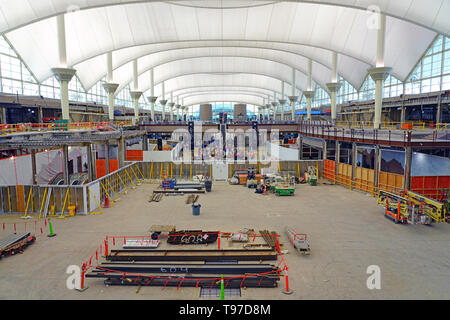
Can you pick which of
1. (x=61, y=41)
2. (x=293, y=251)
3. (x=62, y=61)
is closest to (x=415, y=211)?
(x=293, y=251)

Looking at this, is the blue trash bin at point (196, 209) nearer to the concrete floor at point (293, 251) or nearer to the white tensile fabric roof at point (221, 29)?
the concrete floor at point (293, 251)

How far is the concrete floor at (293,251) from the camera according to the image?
9.82 m

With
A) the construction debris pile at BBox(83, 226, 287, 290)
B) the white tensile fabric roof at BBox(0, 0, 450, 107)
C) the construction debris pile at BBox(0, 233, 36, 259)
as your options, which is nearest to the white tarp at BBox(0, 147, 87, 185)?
the construction debris pile at BBox(0, 233, 36, 259)

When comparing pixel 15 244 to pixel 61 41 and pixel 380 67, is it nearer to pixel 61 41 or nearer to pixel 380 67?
pixel 61 41

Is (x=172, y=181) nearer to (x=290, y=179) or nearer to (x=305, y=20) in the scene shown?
(x=290, y=179)

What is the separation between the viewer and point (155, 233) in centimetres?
1465

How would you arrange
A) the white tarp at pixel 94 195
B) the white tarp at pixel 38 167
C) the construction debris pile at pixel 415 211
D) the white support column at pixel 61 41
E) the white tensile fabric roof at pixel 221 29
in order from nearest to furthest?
the construction debris pile at pixel 415 211
the white tarp at pixel 94 195
the white tarp at pixel 38 167
the white support column at pixel 61 41
the white tensile fabric roof at pixel 221 29

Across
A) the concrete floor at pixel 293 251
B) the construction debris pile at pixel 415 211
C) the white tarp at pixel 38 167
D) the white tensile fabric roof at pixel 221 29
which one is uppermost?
the white tensile fabric roof at pixel 221 29

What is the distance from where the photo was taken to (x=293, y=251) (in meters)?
13.0

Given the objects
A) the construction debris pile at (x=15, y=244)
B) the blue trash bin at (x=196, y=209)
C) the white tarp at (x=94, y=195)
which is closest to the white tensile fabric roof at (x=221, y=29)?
the white tarp at (x=94, y=195)

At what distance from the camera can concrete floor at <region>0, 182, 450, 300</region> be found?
982 cm

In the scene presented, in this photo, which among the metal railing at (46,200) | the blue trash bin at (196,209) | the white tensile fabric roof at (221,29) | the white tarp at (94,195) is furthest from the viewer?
the white tensile fabric roof at (221,29)

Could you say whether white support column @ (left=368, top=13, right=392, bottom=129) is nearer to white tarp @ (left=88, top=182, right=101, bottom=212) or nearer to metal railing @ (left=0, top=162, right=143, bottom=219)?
white tarp @ (left=88, top=182, right=101, bottom=212)
